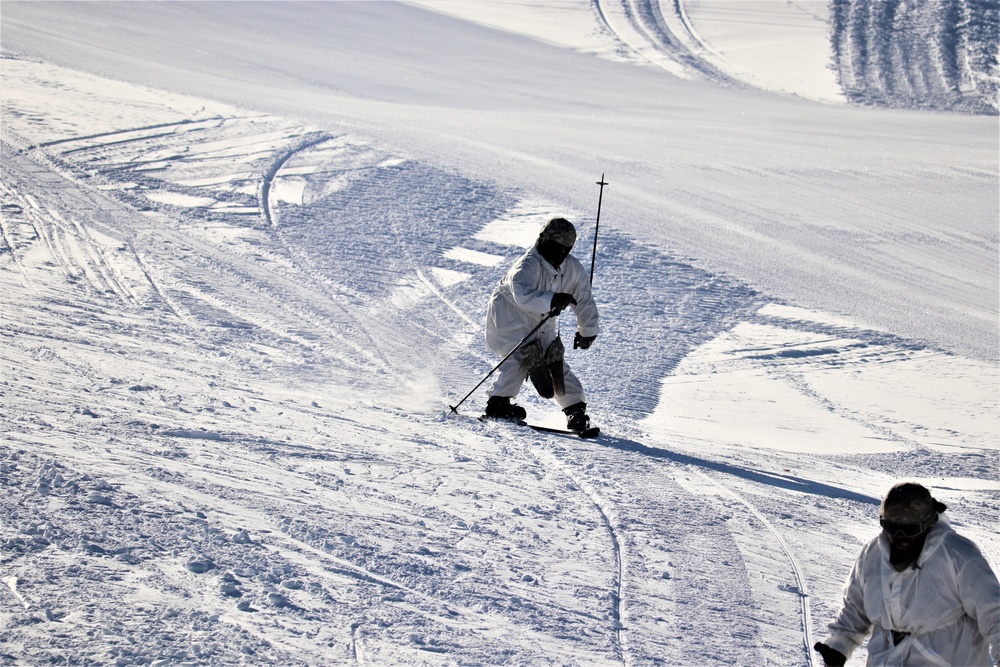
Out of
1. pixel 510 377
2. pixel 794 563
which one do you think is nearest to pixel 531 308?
pixel 510 377

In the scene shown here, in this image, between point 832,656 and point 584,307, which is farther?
point 584,307

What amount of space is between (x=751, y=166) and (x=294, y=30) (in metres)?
12.3

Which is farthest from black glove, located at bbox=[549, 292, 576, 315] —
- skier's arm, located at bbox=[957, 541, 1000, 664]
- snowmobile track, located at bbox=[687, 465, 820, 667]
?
skier's arm, located at bbox=[957, 541, 1000, 664]

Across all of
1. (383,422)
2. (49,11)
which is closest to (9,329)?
(383,422)

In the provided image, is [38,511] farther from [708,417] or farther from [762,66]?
[762,66]

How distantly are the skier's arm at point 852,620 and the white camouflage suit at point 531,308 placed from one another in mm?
3691

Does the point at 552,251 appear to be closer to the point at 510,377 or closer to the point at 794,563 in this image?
the point at 510,377

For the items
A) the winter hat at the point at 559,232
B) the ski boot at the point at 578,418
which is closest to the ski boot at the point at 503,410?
the ski boot at the point at 578,418

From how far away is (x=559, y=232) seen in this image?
7.36 m

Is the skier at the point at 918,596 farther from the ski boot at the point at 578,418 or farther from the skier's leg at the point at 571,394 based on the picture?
the skier's leg at the point at 571,394

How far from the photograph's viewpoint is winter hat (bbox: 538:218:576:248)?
7.35 metres

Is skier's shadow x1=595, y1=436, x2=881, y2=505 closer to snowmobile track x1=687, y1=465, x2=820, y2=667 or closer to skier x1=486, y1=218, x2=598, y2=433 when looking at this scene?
snowmobile track x1=687, y1=465, x2=820, y2=667

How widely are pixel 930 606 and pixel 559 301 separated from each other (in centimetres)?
392

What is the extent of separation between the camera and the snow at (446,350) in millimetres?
4875
